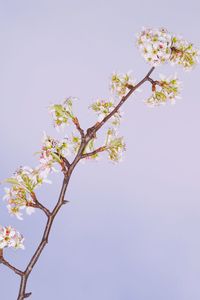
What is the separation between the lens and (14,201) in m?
4.76

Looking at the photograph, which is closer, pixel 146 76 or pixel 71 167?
pixel 71 167

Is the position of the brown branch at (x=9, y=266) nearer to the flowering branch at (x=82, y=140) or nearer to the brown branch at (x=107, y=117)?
the flowering branch at (x=82, y=140)

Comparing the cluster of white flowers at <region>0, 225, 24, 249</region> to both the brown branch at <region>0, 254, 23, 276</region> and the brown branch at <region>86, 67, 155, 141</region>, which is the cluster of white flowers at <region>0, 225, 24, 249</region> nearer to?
the brown branch at <region>0, 254, 23, 276</region>

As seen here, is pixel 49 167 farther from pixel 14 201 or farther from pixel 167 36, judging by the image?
pixel 167 36

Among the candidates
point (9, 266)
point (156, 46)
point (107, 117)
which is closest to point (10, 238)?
point (9, 266)

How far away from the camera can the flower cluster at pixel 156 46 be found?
5043mm

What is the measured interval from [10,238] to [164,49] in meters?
2.65

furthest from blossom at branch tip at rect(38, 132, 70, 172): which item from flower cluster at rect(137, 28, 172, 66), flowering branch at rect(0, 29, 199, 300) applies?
flower cluster at rect(137, 28, 172, 66)

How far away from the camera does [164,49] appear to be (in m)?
5.07

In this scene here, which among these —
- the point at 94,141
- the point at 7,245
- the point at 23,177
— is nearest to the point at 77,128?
the point at 94,141

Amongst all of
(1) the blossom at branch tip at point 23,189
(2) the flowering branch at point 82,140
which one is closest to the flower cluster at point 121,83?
(2) the flowering branch at point 82,140

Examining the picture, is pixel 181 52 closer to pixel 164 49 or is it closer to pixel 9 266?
pixel 164 49

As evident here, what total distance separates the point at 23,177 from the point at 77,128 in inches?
32.7

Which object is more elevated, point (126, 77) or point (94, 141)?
point (126, 77)
